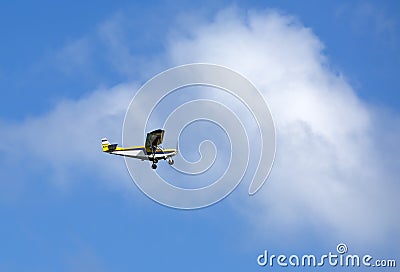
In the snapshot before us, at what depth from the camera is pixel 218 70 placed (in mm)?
93562

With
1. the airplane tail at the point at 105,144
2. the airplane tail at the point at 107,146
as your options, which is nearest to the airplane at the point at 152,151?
the airplane tail at the point at 107,146

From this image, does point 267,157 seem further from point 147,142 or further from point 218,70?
point 147,142

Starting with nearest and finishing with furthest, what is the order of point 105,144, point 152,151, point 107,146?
point 152,151
point 107,146
point 105,144

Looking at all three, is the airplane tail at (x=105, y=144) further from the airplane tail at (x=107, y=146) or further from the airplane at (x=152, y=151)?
the airplane at (x=152, y=151)

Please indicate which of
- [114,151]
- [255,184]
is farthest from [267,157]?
[114,151]

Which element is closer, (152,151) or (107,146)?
(152,151)

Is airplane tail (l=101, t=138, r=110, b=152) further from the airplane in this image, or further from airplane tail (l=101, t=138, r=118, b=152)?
the airplane

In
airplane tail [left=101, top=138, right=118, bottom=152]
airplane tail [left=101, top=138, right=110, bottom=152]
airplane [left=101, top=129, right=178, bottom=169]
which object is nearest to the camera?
airplane [left=101, top=129, right=178, bottom=169]

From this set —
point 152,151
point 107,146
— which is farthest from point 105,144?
point 152,151

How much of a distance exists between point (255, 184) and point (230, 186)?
19.7 feet

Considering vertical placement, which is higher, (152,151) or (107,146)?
(107,146)

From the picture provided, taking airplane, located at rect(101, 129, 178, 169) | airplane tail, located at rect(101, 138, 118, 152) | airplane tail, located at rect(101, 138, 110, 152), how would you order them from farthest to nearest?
airplane tail, located at rect(101, 138, 110, 152), airplane tail, located at rect(101, 138, 118, 152), airplane, located at rect(101, 129, 178, 169)

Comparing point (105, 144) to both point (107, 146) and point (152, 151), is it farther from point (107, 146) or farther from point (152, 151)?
point (152, 151)

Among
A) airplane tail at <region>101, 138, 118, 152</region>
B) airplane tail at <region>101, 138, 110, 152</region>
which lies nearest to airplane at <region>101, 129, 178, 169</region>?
airplane tail at <region>101, 138, 118, 152</region>
